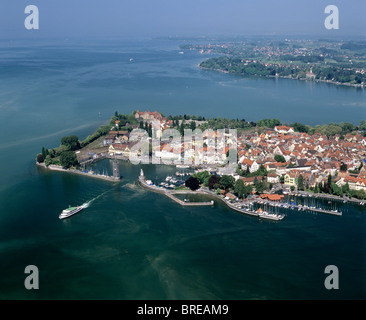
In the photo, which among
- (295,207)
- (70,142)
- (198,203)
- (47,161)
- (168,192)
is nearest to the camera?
(295,207)

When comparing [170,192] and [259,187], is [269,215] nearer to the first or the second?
[259,187]

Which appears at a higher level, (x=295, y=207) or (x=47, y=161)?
(x=47, y=161)

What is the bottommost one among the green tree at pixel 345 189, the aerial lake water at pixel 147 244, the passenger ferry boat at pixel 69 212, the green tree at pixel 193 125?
the aerial lake water at pixel 147 244

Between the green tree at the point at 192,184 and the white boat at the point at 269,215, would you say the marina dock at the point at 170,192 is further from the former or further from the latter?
the white boat at the point at 269,215

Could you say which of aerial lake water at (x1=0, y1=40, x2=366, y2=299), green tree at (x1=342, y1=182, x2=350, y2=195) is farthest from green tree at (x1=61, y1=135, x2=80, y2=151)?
green tree at (x1=342, y1=182, x2=350, y2=195)

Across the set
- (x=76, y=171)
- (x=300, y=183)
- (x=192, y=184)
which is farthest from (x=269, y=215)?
(x=76, y=171)

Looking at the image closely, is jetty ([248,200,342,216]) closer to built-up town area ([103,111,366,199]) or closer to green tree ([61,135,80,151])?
built-up town area ([103,111,366,199])

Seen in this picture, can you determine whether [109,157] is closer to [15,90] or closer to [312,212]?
[312,212]

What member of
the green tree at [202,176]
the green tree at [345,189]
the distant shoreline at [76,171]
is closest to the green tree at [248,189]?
the green tree at [202,176]

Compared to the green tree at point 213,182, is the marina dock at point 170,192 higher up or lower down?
lower down
